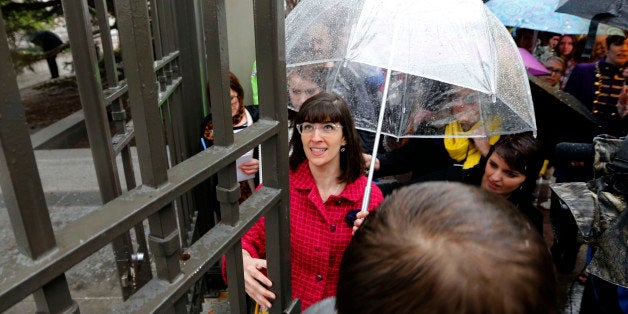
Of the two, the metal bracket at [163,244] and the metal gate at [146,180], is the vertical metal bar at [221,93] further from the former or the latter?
the metal bracket at [163,244]

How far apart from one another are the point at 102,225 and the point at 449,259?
0.58m

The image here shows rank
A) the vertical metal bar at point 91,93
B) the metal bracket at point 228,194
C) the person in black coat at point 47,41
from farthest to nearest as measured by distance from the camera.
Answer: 1. the person in black coat at point 47,41
2. the vertical metal bar at point 91,93
3. the metal bracket at point 228,194

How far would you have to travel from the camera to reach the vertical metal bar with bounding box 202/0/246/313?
3.35 feet

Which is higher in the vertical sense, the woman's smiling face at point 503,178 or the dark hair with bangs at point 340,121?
the dark hair with bangs at point 340,121

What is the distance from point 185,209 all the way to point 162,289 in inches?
73.1

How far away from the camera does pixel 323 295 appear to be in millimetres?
1920

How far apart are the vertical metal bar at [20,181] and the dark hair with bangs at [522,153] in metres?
2.50

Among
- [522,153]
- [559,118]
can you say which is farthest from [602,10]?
[522,153]

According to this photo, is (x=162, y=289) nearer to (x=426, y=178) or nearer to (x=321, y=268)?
(x=321, y=268)

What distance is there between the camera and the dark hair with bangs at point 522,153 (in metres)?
2.66

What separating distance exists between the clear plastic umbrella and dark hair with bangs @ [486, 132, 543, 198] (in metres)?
0.37

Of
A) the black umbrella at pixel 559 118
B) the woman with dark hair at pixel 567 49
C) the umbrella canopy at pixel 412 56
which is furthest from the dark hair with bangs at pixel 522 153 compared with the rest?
the woman with dark hair at pixel 567 49

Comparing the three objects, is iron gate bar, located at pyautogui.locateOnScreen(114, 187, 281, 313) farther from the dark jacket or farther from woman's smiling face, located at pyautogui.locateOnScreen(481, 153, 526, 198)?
the dark jacket

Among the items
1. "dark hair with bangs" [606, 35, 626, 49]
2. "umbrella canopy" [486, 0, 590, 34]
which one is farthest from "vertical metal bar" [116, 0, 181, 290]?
"umbrella canopy" [486, 0, 590, 34]
